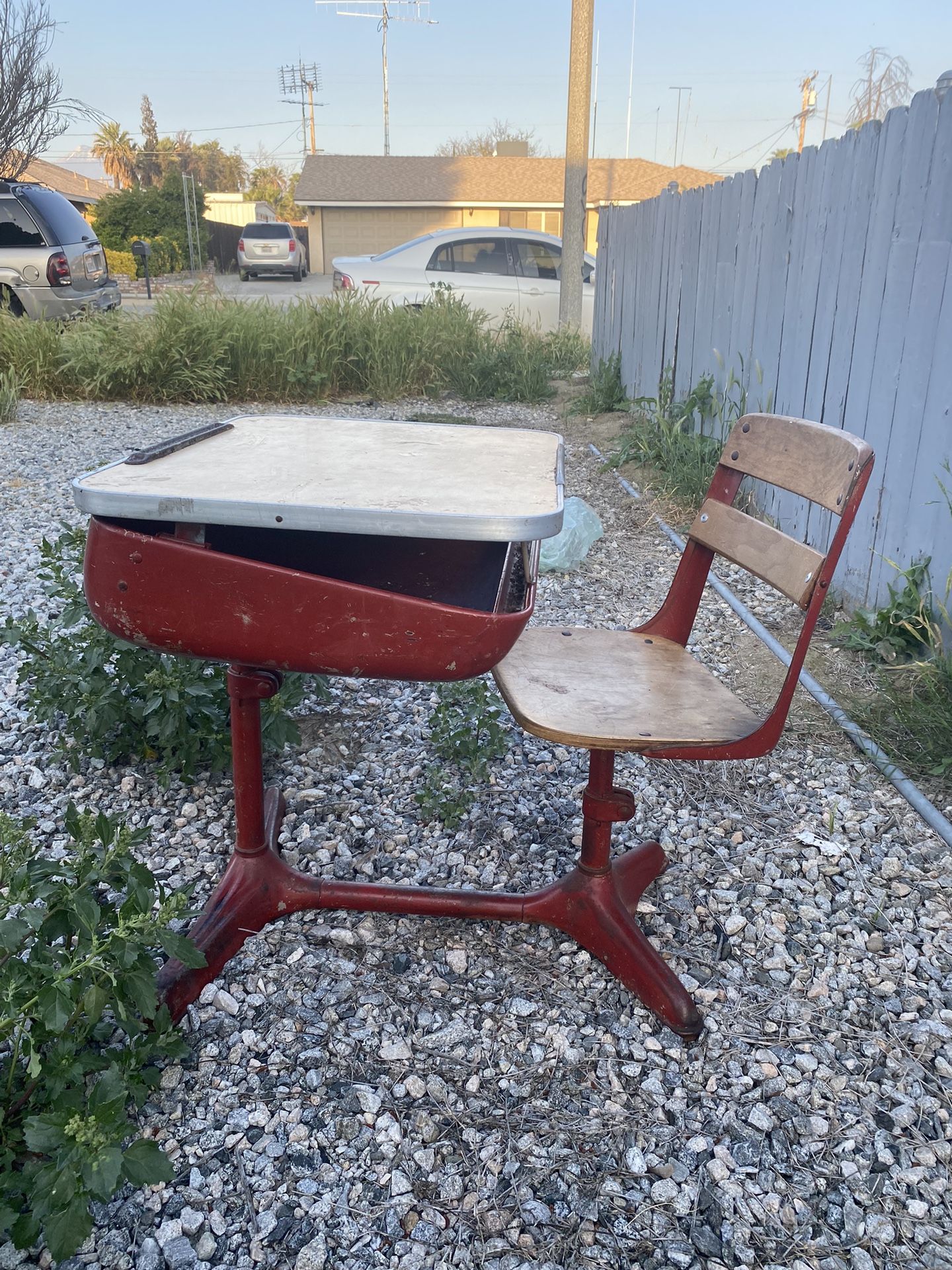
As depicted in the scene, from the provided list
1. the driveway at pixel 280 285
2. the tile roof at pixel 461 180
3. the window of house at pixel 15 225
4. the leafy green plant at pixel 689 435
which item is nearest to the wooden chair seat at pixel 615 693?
the leafy green plant at pixel 689 435

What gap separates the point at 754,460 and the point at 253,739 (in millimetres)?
1217

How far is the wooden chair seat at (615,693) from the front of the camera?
1691 mm

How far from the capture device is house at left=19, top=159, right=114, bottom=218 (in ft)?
121

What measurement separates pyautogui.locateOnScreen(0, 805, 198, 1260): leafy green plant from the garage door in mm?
33040

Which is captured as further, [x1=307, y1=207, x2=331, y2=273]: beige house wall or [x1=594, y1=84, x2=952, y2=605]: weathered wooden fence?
[x1=307, y1=207, x2=331, y2=273]: beige house wall

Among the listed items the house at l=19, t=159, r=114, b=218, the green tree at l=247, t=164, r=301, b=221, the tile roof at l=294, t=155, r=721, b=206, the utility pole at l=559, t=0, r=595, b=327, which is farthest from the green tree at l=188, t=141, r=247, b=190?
the utility pole at l=559, t=0, r=595, b=327

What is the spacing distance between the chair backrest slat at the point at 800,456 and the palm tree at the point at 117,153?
202ft

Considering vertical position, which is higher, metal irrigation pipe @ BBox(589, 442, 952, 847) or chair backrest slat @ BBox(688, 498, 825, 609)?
chair backrest slat @ BBox(688, 498, 825, 609)

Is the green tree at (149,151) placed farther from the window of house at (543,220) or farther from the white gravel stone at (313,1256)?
the white gravel stone at (313,1256)

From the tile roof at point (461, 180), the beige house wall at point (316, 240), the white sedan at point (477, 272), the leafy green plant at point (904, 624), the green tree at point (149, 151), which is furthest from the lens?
the green tree at point (149, 151)

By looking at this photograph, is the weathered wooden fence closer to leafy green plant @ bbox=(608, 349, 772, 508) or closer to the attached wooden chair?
leafy green plant @ bbox=(608, 349, 772, 508)

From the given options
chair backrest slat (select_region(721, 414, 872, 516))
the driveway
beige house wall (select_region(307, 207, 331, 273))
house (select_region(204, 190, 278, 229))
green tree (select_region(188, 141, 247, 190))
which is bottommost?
chair backrest slat (select_region(721, 414, 872, 516))

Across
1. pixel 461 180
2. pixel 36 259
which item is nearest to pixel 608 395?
pixel 36 259

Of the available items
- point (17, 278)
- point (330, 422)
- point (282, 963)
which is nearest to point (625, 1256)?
point (282, 963)
